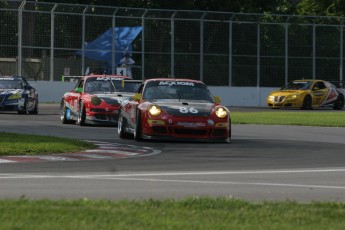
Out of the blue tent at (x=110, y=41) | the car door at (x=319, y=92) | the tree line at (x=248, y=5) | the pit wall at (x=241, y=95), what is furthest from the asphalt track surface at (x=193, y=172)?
the tree line at (x=248, y=5)

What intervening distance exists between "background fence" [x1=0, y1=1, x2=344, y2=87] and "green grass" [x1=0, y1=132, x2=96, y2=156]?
2767 cm

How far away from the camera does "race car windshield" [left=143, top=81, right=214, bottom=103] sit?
22.2m

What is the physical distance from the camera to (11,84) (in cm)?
3481

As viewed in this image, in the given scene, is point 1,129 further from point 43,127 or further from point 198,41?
point 198,41

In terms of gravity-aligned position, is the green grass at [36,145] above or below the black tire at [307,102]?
below

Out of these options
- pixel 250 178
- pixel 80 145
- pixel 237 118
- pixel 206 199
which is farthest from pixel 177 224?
pixel 237 118

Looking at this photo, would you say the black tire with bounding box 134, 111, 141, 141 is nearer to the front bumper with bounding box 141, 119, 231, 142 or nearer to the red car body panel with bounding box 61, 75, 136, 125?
the front bumper with bounding box 141, 119, 231, 142

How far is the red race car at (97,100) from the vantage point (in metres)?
26.8

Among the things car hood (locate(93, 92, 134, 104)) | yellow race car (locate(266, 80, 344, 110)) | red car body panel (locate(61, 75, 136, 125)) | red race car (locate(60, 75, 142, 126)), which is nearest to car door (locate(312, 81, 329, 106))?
yellow race car (locate(266, 80, 344, 110))

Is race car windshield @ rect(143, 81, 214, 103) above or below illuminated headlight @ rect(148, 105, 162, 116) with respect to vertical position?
above

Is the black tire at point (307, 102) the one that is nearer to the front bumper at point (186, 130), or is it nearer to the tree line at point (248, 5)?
the tree line at point (248, 5)

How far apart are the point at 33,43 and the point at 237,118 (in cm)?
1668

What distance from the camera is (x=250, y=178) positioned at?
13906 mm

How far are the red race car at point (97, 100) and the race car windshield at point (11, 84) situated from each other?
5928 mm
